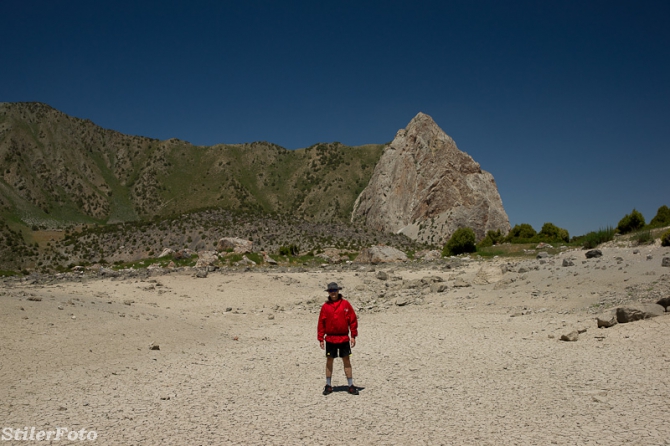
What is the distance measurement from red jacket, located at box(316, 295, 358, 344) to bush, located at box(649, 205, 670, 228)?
27.3 metres

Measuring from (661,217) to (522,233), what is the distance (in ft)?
36.8

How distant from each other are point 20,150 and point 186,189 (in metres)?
28.7

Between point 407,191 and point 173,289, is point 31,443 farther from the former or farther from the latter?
point 407,191

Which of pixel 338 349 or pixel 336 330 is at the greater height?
pixel 336 330

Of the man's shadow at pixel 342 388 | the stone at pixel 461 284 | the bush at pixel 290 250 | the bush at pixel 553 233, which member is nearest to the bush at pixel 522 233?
the bush at pixel 553 233

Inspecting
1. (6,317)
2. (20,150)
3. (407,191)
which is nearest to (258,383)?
(6,317)

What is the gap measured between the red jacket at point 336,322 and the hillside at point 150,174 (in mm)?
67386

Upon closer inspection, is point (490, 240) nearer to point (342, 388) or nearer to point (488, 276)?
point (488, 276)

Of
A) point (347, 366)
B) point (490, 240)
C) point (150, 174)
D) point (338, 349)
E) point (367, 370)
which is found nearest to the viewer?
point (347, 366)

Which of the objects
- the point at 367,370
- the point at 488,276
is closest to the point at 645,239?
the point at 488,276

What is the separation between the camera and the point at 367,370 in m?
8.58

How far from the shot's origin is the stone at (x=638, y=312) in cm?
984

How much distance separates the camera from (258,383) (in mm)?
7762

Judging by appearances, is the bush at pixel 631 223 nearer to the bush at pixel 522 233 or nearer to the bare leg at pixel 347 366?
the bush at pixel 522 233
